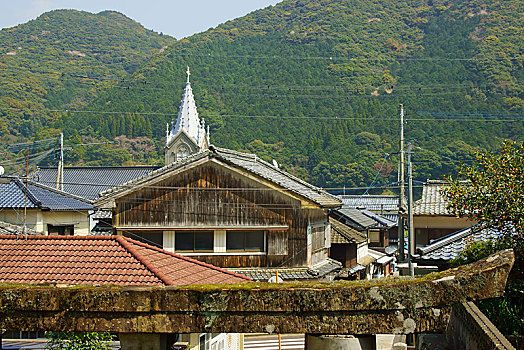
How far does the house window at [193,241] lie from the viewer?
2566 cm

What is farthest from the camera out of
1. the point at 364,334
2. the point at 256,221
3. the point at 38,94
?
the point at 38,94

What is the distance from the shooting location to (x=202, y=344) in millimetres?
→ 13586

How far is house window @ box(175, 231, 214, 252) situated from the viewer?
84.2ft

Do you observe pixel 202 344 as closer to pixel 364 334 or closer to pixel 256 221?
pixel 364 334

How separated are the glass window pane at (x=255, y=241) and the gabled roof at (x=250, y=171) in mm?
2589

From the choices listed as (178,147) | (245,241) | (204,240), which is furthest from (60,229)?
(178,147)

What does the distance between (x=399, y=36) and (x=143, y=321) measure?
5612 inches

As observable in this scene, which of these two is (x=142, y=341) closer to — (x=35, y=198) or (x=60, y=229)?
(x=35, y=198)

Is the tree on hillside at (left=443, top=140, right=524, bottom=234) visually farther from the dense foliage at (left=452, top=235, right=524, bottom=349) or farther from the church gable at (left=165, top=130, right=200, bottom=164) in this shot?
the church gable at (left=165, top=130, right=200, bottom=164)

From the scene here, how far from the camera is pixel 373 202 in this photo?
67.9 meters

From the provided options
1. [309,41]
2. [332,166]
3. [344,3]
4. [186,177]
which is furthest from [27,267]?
[344,3]

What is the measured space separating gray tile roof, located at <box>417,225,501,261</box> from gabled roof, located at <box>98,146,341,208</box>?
9127 mm

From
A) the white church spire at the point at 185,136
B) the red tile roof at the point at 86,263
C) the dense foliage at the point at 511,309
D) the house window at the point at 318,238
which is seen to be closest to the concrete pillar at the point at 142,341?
the dense foliage at the point at 511,309

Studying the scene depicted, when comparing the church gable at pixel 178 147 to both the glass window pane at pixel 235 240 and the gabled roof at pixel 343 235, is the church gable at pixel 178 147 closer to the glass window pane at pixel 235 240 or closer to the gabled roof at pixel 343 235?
the gabled roof at pixel 343 235
